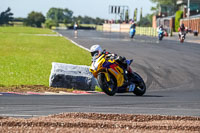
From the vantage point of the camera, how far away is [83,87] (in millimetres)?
14727

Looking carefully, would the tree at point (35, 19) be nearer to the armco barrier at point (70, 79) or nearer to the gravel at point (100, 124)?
the armco barrier at point (70, 79)

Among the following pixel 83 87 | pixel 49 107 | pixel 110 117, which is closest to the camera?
pixel 110 117

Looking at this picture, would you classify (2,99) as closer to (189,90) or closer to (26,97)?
(26,97)

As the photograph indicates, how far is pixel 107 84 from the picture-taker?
499 inches

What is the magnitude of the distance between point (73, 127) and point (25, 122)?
29.1 inches

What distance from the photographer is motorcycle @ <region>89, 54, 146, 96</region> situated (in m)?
12.5

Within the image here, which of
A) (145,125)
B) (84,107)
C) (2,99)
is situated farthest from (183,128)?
(2,99)

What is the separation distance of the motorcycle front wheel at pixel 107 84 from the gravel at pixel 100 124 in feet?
13.5

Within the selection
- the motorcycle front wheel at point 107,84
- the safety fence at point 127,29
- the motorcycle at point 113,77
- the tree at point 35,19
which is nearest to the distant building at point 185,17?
the safety fence at point 127,29

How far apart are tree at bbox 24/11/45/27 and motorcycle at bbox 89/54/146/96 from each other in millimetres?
166014

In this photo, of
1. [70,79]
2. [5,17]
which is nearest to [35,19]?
[5,17]

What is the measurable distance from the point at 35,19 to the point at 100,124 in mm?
182893

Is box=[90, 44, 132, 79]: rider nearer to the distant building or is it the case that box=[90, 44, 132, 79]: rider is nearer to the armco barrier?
the armco barrier

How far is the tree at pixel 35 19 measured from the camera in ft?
585
